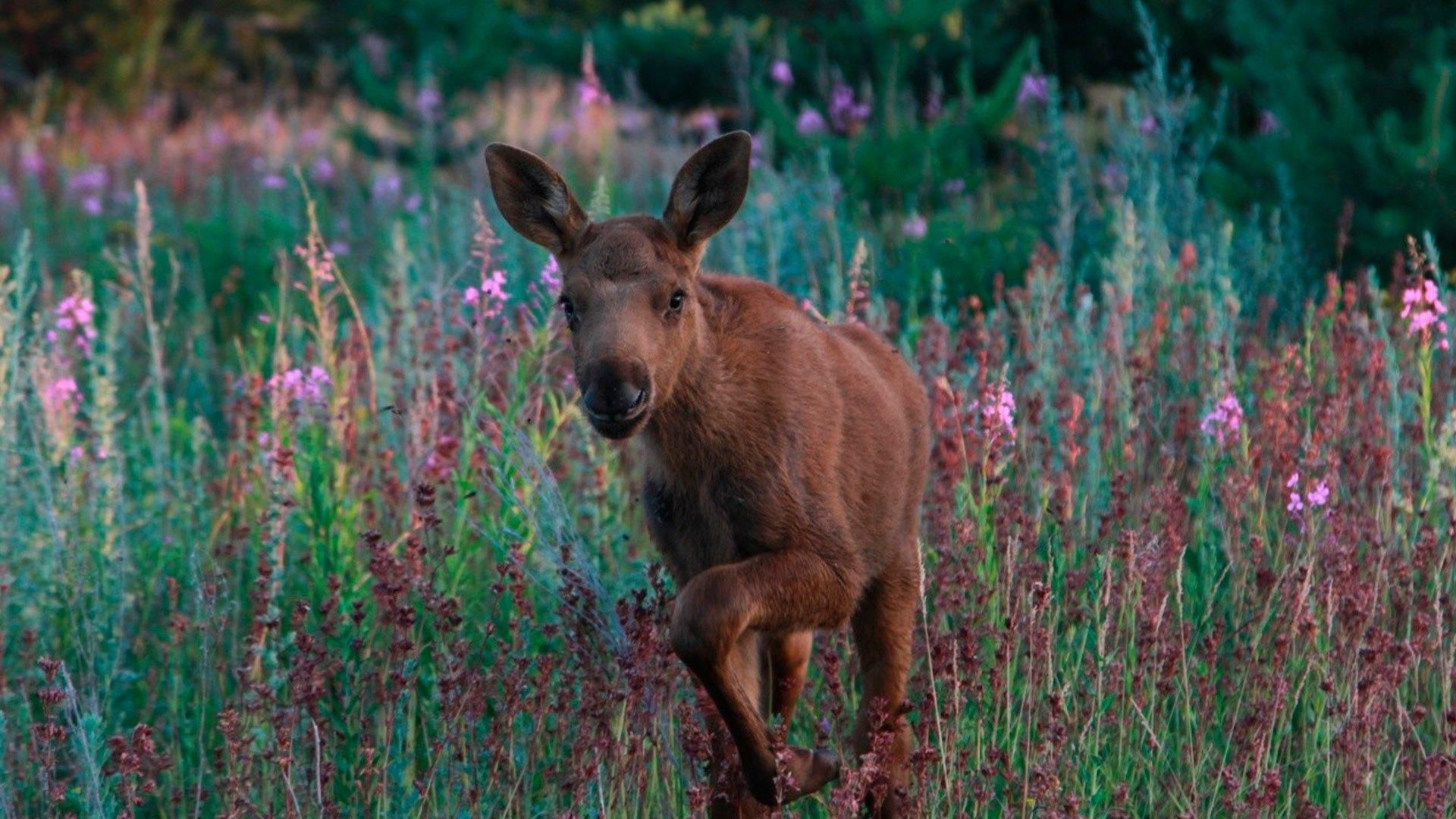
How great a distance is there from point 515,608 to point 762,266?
451 centimetres

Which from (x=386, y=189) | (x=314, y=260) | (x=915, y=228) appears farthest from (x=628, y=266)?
(x=386, y=189)

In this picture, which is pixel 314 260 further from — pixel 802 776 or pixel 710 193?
pixel 802 776

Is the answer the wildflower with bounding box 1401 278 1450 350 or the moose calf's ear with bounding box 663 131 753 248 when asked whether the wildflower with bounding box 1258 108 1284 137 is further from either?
the moose calf's ear with bounding box 663 131 753 248

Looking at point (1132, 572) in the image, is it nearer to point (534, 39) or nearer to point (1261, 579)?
point (1261, 579)

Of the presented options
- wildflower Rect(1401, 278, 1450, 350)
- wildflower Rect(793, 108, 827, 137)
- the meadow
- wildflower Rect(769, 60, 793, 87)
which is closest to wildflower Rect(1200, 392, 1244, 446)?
the meadow

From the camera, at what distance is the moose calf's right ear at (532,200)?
4.89 metres

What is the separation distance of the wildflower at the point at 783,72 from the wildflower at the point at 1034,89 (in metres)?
1.73

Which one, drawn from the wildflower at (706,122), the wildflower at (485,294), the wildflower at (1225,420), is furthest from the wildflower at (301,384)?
the wildflower at (706,122)

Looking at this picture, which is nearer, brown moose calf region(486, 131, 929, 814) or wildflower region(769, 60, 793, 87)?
brown moose calf region(486, 131, 929, 814)

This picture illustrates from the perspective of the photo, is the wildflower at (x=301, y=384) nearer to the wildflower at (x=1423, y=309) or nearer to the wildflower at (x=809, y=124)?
the wildflower at (x=1423, y=309)

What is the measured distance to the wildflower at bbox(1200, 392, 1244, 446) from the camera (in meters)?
5.26

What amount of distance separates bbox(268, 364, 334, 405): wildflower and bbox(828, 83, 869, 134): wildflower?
5.18 m

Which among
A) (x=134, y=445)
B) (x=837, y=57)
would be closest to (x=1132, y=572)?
(x=134, y=445)

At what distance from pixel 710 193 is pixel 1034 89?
19.6 ft
